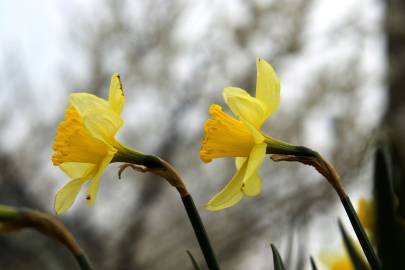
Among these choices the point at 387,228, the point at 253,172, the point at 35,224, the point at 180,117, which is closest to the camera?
the point at 387,228

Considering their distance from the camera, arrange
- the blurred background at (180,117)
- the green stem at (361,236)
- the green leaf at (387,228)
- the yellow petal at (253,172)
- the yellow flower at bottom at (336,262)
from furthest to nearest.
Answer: the blurred background at (180,117)
the yellow flower at bottom at (336,262)
the yellow petal at (253,172)
the green stem at (361,236)
the green leaf at (387,228)

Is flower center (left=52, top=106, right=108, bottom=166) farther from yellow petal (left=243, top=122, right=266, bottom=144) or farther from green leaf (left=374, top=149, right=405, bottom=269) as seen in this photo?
green leaf (left=374, top=149, right=405, bottom=269)

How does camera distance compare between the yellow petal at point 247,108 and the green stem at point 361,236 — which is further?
the yellow petal at point 247,108

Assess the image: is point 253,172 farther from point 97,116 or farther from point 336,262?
point 336,262

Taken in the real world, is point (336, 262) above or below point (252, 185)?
below

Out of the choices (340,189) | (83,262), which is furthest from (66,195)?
(340,189)

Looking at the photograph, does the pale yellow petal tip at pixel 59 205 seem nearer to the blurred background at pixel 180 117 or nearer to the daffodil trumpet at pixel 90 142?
the daffodil trumpet at pixel 90 142

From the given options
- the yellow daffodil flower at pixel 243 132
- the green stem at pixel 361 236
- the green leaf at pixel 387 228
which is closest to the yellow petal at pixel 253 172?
the yellow daffodil flower at pixel 243 132
